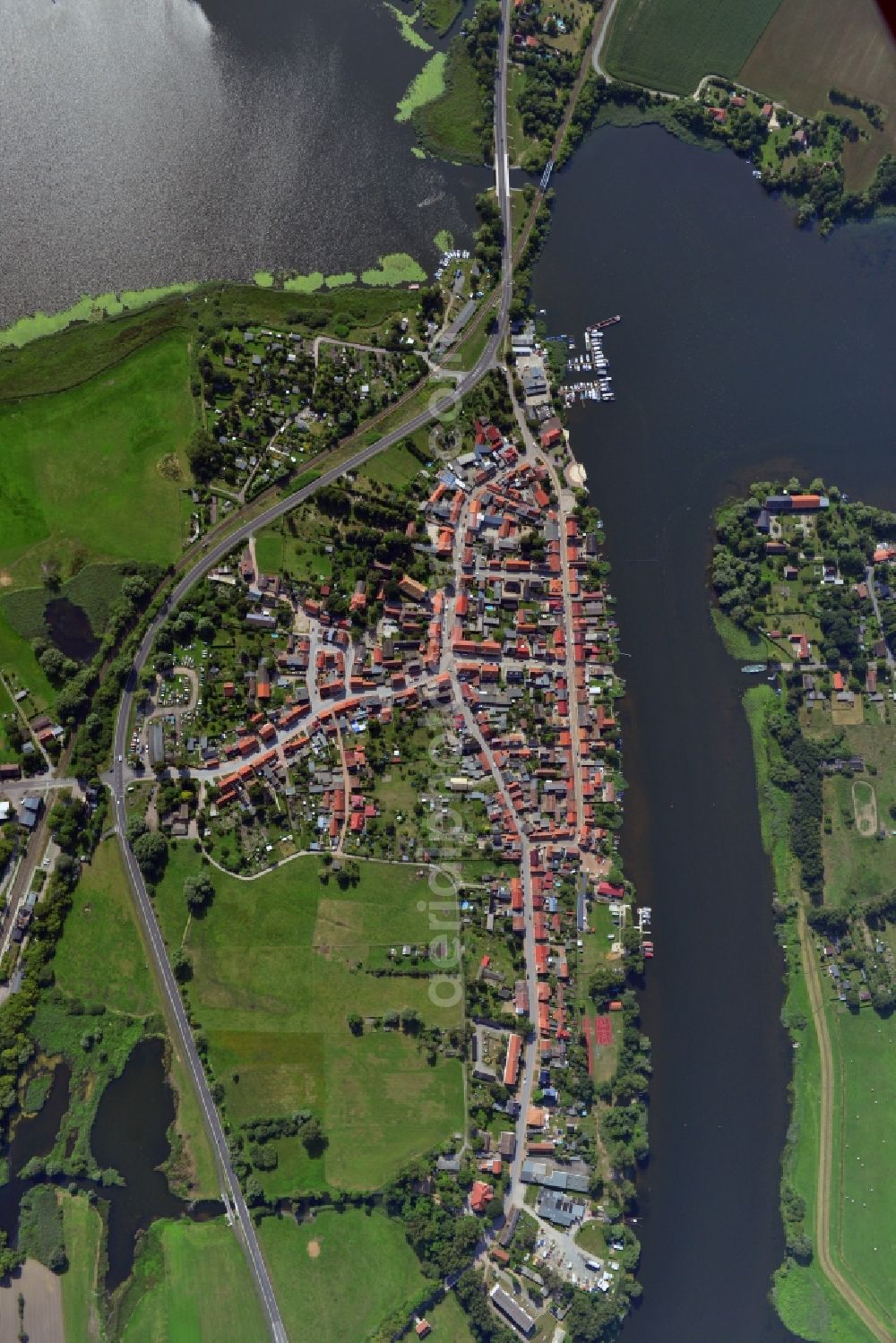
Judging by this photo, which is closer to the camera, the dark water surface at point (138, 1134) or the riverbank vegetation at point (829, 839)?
the dark water surface at point (138, 1134)

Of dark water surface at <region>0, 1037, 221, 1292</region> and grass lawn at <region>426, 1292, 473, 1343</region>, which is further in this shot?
grass lawn at <region>426, 1292, 473, 1343</region>

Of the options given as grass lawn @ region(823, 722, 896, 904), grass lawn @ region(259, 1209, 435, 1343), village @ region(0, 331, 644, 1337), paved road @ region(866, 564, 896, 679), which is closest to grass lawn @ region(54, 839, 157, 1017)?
village @ region(0, 331, 644, 1337)

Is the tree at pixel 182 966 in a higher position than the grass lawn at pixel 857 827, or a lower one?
lower

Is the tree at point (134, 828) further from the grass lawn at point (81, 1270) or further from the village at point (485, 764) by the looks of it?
the grass lawn at point (81, 1270)

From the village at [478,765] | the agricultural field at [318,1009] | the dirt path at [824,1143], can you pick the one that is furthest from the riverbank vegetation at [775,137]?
the agricultural field at [318,1009]

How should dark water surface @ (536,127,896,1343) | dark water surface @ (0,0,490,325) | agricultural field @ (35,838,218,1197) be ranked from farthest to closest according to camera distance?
dark water surface @ (536,127,896,1343)
dark water surface @ (0,0,490,325)
agricultural field @ (35,838,218,1197)

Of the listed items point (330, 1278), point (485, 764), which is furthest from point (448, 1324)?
point (485, 764)

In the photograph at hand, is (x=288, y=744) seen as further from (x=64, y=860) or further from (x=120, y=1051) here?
(x=120, y=1051)

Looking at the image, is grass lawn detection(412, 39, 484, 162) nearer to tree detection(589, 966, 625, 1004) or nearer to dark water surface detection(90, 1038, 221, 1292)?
tree detection(589, 966, 625, 1004)
